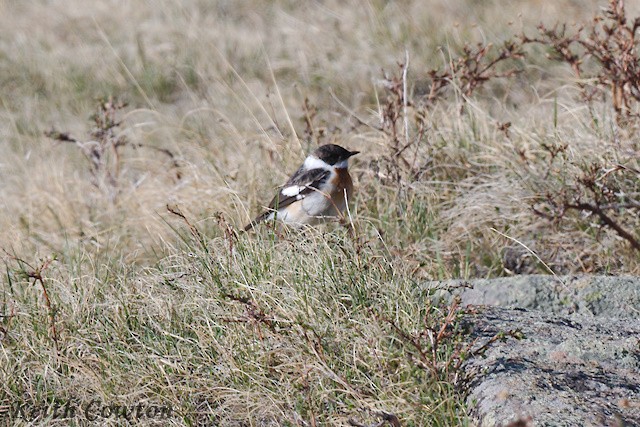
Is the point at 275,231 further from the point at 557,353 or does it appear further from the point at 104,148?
the point at 104,148

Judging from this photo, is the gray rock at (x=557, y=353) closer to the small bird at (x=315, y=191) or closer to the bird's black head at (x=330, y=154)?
the small bird at (x=315, y=191)

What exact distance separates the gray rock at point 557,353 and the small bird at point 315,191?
134 centimetres

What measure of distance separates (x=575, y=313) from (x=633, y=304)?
265 millimetres

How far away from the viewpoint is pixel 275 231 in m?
4.78

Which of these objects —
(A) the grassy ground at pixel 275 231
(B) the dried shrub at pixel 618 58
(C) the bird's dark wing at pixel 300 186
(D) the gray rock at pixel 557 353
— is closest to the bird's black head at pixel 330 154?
(C) the bird's dark wing at pixel 300 186

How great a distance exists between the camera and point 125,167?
800 centimetres

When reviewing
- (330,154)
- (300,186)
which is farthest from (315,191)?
(330,154)

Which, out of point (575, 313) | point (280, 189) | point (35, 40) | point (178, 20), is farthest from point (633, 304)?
point (35, 40)

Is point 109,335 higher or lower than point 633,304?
higher

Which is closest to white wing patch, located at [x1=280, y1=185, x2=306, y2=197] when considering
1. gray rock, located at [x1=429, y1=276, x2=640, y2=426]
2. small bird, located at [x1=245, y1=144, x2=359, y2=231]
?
small bird, located at [x1=245, y1=144, x2=359, y2=231]

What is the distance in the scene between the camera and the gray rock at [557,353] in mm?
3381

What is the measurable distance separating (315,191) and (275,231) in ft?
3.52

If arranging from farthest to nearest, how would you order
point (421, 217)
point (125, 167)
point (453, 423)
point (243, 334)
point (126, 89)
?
1. point (126, 89)
2. point (125, 167)
3. point (421, 217)
4. point (243, 334)
5. point (453, 423)

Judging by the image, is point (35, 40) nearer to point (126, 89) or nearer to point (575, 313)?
point (126, 89)
